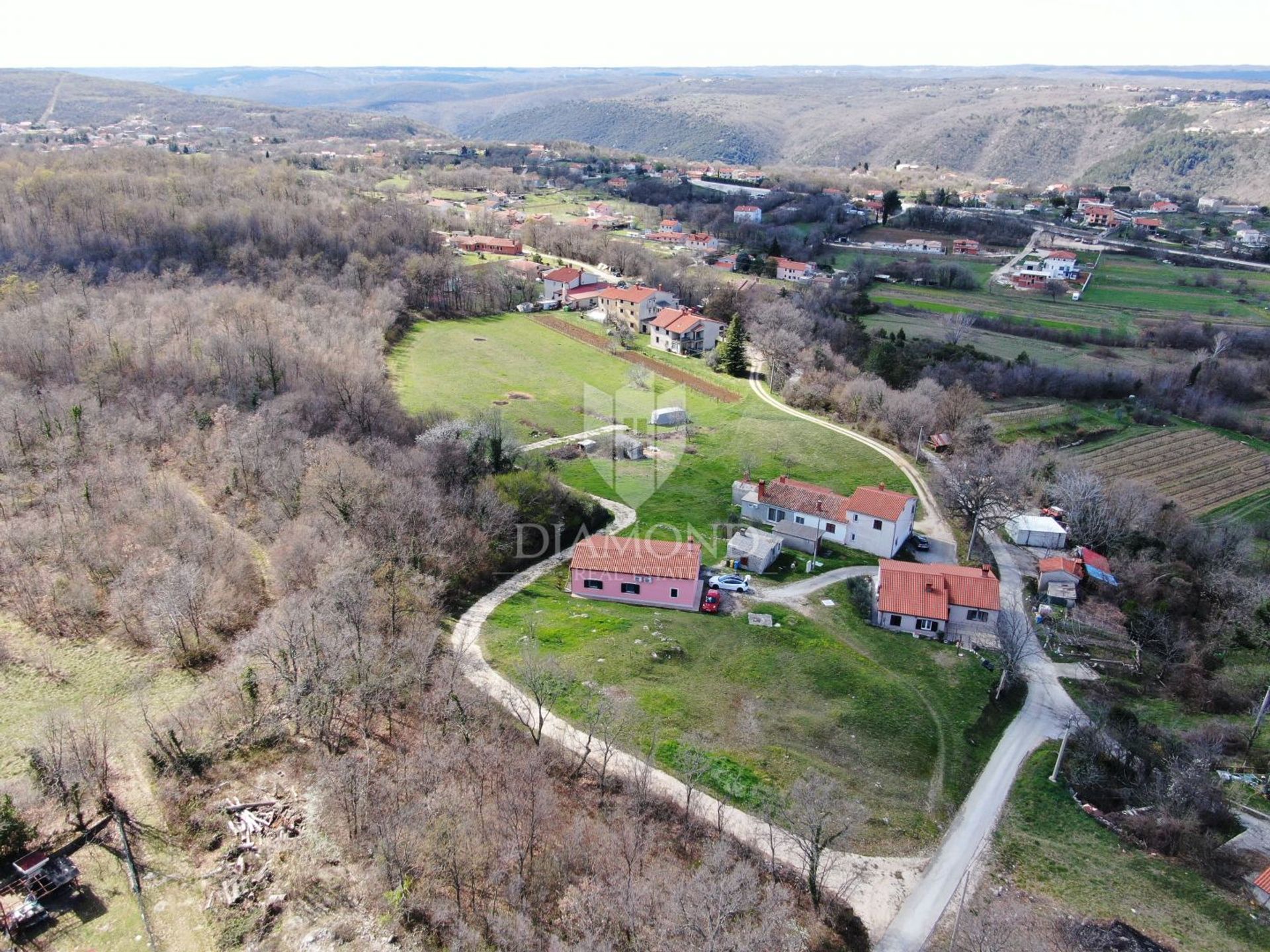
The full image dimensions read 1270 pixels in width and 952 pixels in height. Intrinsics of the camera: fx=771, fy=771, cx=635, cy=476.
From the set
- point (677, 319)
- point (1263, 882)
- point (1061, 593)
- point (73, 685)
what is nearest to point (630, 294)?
point (677, 319)

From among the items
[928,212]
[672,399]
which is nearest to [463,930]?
[672,399]

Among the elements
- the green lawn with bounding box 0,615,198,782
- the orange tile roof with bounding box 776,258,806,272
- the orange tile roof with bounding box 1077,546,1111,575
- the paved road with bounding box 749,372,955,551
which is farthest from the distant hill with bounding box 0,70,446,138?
the orange tile roof with bounding box 1077,546,1111,575

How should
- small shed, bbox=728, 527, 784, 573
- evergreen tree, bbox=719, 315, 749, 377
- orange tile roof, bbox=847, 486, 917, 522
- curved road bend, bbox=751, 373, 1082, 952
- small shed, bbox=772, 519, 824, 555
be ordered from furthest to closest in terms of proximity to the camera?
evergreen tree, bbox=719, 315, 749, 377 < small shed, bbox=772, 519, 824, 555 < orange tile roof, bbox=847, 486, 917, 522 < small shed, bbox=728, 527, 784, 573 < curved road bend, bbox=751, 373, 1082, 952

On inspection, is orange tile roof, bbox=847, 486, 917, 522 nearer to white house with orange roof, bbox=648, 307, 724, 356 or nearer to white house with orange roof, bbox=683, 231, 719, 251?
white house with orange roof, bbox=648, 307, 724, 356

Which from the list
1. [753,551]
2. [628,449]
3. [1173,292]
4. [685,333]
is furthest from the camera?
[1173,292]

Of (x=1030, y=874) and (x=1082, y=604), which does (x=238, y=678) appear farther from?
(x=1082, y=604)

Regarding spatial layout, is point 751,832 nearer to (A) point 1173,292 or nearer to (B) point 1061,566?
(B) point 1061,566
